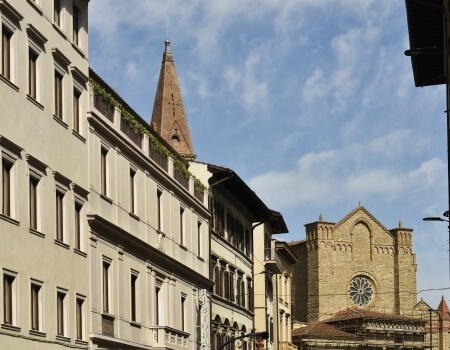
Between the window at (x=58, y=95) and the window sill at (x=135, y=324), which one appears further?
the window sill at (x=135, y=324)

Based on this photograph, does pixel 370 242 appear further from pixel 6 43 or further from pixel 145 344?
pixel 6 43

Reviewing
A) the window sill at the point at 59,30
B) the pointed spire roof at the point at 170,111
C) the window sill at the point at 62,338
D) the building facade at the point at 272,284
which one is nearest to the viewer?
the window sill at the point at 62,338

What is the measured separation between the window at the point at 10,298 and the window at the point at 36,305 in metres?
1.15

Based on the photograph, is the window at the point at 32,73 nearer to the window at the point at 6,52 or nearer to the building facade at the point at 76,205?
the building facade at the point at 76,205

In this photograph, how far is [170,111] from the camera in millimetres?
107688

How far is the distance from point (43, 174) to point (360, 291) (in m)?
106

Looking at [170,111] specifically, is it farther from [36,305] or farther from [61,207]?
[36,305]

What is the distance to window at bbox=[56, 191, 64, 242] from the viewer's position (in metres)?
30.1

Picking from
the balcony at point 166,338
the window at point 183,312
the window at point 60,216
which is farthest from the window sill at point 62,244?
the window at point 183,312

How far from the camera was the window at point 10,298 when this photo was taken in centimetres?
2595

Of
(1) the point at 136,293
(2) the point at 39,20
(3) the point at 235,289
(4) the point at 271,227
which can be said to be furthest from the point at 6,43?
(4) the point at 271,227

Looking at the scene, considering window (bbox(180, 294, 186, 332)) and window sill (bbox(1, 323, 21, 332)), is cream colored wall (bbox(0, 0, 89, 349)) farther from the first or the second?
window (bbox(180, 294, 186, 332))

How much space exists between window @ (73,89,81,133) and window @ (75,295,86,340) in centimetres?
447

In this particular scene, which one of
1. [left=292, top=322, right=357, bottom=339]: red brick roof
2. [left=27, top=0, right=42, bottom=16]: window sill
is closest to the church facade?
[left=292, top=322, right=357, bottom=339]: red brick roof
